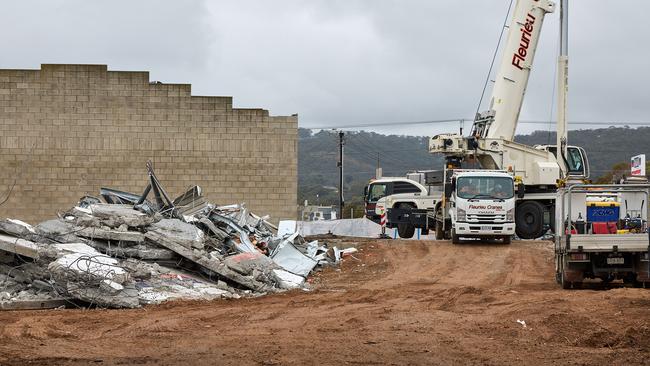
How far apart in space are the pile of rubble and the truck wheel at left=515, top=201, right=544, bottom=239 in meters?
10.2

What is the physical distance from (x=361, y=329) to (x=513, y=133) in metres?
23.3

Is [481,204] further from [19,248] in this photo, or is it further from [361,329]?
[361,329]

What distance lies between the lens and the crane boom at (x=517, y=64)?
35062 mm

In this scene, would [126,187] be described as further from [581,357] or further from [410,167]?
[410,167]

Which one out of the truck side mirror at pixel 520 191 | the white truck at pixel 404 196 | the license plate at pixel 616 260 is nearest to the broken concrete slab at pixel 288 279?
the license plate at pixel 616 260

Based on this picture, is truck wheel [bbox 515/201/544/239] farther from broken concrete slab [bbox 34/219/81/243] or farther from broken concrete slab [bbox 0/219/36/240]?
broken concrete slab [bbox 0/219/36/240]

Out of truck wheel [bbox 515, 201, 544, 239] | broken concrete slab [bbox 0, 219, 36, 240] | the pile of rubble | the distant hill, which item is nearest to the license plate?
the pile of rubble

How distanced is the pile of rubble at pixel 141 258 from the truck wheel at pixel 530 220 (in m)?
10.2

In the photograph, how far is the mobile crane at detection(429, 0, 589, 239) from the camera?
34469 millimetres

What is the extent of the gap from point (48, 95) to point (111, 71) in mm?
2370

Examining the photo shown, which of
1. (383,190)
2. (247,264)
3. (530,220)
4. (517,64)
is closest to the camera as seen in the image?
(247,264)

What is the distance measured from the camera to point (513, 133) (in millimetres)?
35438

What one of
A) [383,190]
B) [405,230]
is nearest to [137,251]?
[405,230]

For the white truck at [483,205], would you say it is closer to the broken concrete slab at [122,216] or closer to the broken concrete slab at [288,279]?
the broken concrete slab at [288,279]
